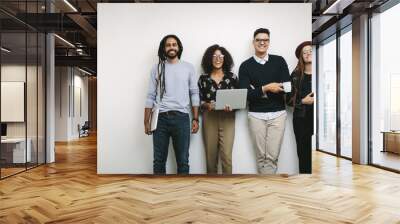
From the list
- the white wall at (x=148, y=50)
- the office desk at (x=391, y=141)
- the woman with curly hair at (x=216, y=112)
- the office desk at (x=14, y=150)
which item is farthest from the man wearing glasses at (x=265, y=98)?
the office desk at (x=14, y=150)

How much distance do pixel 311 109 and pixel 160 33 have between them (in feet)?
8.35

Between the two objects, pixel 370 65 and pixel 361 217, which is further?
pixel 370 65

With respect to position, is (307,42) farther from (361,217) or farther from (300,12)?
(361,217)

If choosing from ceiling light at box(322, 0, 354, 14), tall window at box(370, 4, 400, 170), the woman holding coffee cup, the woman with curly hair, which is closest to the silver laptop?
the woman with curly hair

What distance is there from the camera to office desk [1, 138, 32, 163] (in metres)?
6.45

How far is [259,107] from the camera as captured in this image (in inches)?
232

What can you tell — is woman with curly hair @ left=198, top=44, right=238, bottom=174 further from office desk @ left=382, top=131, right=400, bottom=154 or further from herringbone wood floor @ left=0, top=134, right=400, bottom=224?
office desk @ left=382, top=131, right=400, bottom=154

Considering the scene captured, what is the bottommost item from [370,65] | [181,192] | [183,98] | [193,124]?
[181,192]

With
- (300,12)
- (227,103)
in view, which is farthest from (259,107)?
(300,12)

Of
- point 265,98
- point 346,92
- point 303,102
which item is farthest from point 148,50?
point 346,92

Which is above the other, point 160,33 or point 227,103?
point 160,33

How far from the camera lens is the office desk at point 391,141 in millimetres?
6917

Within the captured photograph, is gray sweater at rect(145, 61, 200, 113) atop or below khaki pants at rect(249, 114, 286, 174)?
atop

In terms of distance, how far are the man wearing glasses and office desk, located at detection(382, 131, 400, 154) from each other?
2358mm
